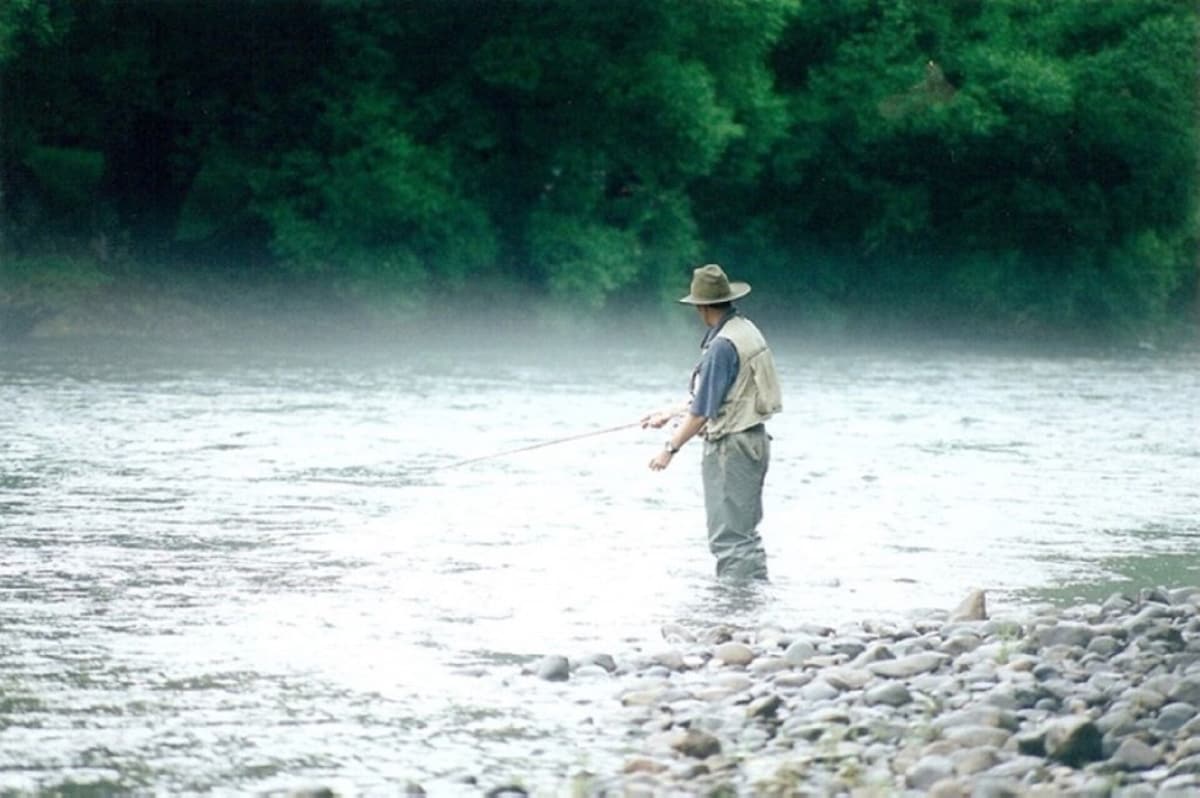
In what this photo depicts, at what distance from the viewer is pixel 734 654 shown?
8.38 m

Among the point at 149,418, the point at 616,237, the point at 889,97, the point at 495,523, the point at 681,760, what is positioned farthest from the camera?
the point at 889,97

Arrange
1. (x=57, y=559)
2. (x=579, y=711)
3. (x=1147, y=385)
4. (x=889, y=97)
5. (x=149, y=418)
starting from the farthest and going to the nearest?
(x=889, y=97), (x=1147, y=385), (x=149, y=418), (x=57, y=559), (x=579, y=711)

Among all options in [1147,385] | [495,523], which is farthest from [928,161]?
[495,523]

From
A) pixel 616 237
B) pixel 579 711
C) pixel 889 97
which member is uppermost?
pixel 889 97

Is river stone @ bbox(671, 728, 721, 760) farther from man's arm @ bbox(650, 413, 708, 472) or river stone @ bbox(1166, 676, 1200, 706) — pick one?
man's arm @ bbox(650, 413, 708, 472)

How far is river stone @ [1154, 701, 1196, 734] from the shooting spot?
6836 millimetres

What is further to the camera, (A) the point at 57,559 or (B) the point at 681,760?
(A) the point at 57,559

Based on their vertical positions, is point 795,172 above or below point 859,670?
above

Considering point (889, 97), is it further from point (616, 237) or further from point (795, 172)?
point (616, 237)

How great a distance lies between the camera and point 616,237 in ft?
114

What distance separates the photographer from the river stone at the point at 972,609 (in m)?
9.16

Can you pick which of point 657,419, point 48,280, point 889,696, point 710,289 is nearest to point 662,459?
point 657,419

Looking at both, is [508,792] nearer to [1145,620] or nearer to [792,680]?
[792,680]

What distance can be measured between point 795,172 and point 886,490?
2475cm
